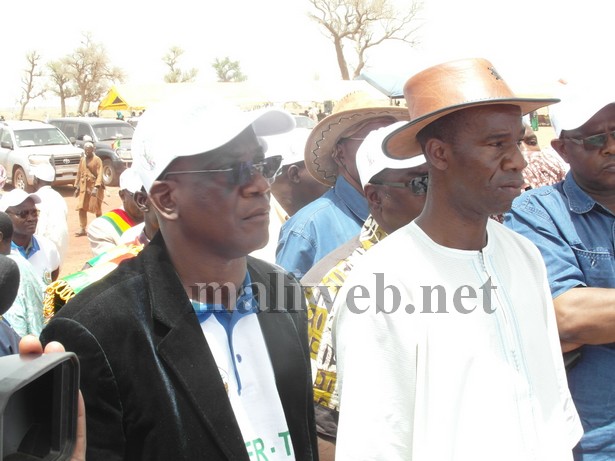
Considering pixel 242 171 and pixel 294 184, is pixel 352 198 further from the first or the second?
pixel 242 171

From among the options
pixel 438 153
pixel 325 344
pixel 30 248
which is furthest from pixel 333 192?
pixel 30 248

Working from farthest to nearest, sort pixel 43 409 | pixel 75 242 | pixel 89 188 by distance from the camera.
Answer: pixel 89 188 → pixel 75 242 → pixel 43 409

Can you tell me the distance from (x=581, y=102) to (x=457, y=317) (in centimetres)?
110

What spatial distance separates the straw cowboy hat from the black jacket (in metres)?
1.79

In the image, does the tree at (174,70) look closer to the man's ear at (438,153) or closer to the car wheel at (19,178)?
the car wheel at (19,178)

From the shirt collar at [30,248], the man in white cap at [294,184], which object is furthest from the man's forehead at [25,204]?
the man in white cap at [294,184]

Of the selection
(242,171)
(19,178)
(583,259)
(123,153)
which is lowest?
(583,259)

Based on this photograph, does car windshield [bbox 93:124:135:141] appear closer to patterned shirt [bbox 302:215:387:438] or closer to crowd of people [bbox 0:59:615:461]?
patterned shirt [bbox 302:215:387:438]

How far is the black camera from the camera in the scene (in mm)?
1146

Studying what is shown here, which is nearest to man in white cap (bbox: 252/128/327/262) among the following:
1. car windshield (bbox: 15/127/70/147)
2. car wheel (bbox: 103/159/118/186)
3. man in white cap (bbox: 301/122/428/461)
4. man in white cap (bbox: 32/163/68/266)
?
man in white cap (bbox: 301/122/428/461)

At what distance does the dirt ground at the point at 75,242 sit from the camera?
1147 cm

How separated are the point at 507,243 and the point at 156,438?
115cm

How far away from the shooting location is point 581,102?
7.95 feet

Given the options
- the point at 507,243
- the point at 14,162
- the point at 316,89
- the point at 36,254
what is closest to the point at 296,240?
the point at 507,243
